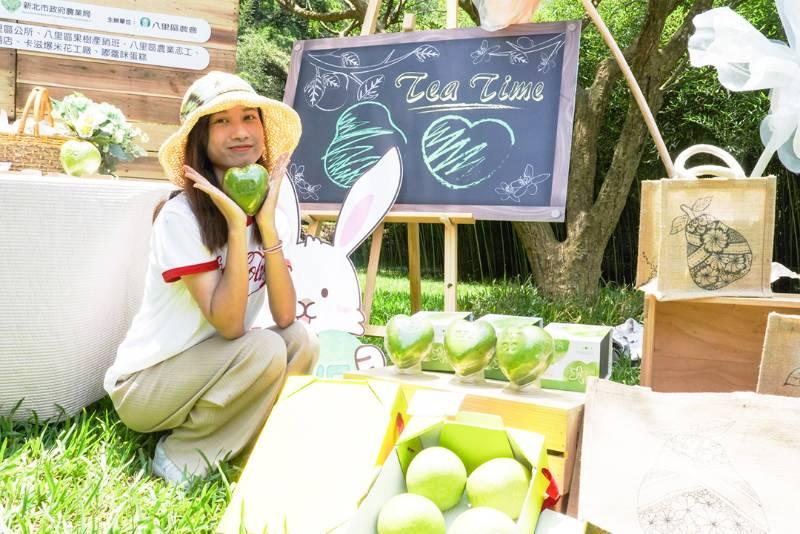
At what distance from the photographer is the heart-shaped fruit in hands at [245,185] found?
1875mm

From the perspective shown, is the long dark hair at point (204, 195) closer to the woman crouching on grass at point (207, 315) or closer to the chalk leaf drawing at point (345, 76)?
the woman crouching on grass at point (207, 315)

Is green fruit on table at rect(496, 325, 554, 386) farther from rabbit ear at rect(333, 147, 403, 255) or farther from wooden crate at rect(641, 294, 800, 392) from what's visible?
rabbit ear at rect(333, 147, 403, 255)

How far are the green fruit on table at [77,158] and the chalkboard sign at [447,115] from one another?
3.31 feet

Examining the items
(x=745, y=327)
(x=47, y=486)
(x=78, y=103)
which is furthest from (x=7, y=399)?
(x=745, y=327)

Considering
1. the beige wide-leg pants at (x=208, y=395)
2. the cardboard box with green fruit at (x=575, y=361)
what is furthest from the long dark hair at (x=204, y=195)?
the cardboard box with green fruit at (x=575, y=361)

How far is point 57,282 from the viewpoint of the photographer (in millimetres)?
2080

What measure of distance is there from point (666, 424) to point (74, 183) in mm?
1815

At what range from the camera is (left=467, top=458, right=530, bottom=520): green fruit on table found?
4.17 feet

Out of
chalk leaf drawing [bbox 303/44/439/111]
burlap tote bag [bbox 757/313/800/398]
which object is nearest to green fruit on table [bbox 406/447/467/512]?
burlap tote bag [bbox 757/313/800/398]

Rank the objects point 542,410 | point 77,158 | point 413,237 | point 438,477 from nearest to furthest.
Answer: point 438,477 < point 542,410 < point 77,158 < point 413,237

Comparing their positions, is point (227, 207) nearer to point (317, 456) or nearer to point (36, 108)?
point (317, 456)

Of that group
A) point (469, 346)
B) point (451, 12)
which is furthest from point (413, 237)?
point (469, 346)

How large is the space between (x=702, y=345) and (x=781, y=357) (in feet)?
1.22

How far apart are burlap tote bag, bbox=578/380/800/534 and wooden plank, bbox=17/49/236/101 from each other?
348cm
